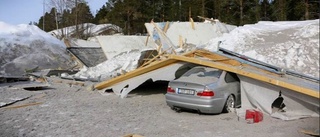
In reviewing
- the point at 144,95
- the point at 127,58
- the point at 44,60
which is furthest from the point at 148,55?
the point at 44,60

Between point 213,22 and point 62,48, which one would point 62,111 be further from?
point 62,48

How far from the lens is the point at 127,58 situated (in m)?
18.4

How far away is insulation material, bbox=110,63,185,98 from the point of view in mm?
11039

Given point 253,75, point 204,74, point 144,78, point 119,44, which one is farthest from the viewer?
point 119,44

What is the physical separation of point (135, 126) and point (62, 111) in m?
3.08

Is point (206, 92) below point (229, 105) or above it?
above

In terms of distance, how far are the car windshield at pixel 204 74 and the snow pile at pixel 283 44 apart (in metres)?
1.64

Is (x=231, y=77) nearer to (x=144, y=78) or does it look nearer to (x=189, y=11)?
(x=144, y=78)

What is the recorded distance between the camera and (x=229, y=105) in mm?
9164

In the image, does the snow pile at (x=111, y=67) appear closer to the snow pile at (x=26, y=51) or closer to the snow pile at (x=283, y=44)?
the snow pile at (x=26, y=51)

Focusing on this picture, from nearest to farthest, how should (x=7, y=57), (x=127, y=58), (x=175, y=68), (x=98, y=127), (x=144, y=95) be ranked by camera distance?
1. (x=98, y=127)
2. (x=175, y=68)
3. (x=144, y=95)
4. (x=127, y=58)
5. (x=7, y=57)

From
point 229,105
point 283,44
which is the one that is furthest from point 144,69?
point 283,44

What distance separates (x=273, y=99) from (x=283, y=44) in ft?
7.50

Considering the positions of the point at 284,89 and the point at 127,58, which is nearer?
the point at 284,89
